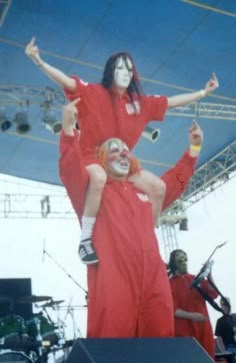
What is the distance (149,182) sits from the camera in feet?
9.89

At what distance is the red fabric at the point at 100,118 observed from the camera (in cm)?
293

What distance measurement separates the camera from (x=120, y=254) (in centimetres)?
275

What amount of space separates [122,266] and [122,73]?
0.88 m

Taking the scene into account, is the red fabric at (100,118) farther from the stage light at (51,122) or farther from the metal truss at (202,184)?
the metal truss at (202,184)

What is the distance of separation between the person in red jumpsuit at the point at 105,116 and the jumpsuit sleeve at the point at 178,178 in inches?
1.8

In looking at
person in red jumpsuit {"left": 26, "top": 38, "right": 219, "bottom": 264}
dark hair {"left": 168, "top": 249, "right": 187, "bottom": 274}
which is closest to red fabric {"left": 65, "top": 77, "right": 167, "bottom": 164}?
person in red jumpsuit {"left": 26, "top": 38, "right": 219, "bottom": 264}

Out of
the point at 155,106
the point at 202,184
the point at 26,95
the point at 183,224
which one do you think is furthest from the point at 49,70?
the point at 183,224

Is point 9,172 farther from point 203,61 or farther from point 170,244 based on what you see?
point 203,61

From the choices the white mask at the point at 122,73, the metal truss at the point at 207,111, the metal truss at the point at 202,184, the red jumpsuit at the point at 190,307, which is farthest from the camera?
the metal truss at the point at 202,184

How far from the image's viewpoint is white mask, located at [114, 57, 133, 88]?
9.90 ft

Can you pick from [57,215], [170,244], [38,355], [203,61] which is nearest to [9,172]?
[57,215]

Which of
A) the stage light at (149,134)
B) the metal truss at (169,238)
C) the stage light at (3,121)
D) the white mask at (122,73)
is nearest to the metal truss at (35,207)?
the metal truss at (169,238)

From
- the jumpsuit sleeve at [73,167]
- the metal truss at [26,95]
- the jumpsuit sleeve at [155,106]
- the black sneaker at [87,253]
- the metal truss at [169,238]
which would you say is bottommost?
the black sneaker at [87,253]

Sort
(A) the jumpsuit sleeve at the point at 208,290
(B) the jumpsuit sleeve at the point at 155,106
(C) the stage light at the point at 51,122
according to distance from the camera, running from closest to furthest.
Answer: (B) the jumpsuit sleeve at the point at 155,106 < (A) the jumpsuit sleeve at the point at 208,290 < (C) the stage light at the point at 51,122
